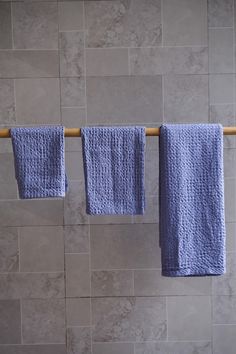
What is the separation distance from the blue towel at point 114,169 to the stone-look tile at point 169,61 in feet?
1.28

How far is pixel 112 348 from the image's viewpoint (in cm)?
155

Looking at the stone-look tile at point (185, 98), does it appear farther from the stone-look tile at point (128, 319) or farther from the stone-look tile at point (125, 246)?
the stone-look tile at point (128, 319)

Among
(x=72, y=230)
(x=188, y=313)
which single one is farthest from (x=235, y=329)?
(x=72, y=230)

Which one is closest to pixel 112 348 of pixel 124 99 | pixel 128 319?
pixel 128 319

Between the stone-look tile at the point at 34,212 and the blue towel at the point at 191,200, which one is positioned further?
the stone-look tile at the point at 34,212

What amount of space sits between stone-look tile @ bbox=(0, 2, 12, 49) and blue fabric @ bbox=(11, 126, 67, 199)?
0.47 metres

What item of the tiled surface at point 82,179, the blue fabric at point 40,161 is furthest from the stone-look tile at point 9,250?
the blue fabric at point 40,161

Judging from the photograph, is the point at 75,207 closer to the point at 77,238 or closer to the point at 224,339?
the point at 77,238

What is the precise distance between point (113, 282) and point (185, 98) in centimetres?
76

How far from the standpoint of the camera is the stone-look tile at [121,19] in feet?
4.87

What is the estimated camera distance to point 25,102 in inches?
58.9

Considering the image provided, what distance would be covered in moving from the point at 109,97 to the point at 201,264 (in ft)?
2.30

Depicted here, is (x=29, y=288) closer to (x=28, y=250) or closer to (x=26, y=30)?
(x=28, y=250)

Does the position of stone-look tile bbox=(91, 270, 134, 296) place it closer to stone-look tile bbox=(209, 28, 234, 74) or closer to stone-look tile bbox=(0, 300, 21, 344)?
stone-look tile bbox=(0, 300, 21, 344)
